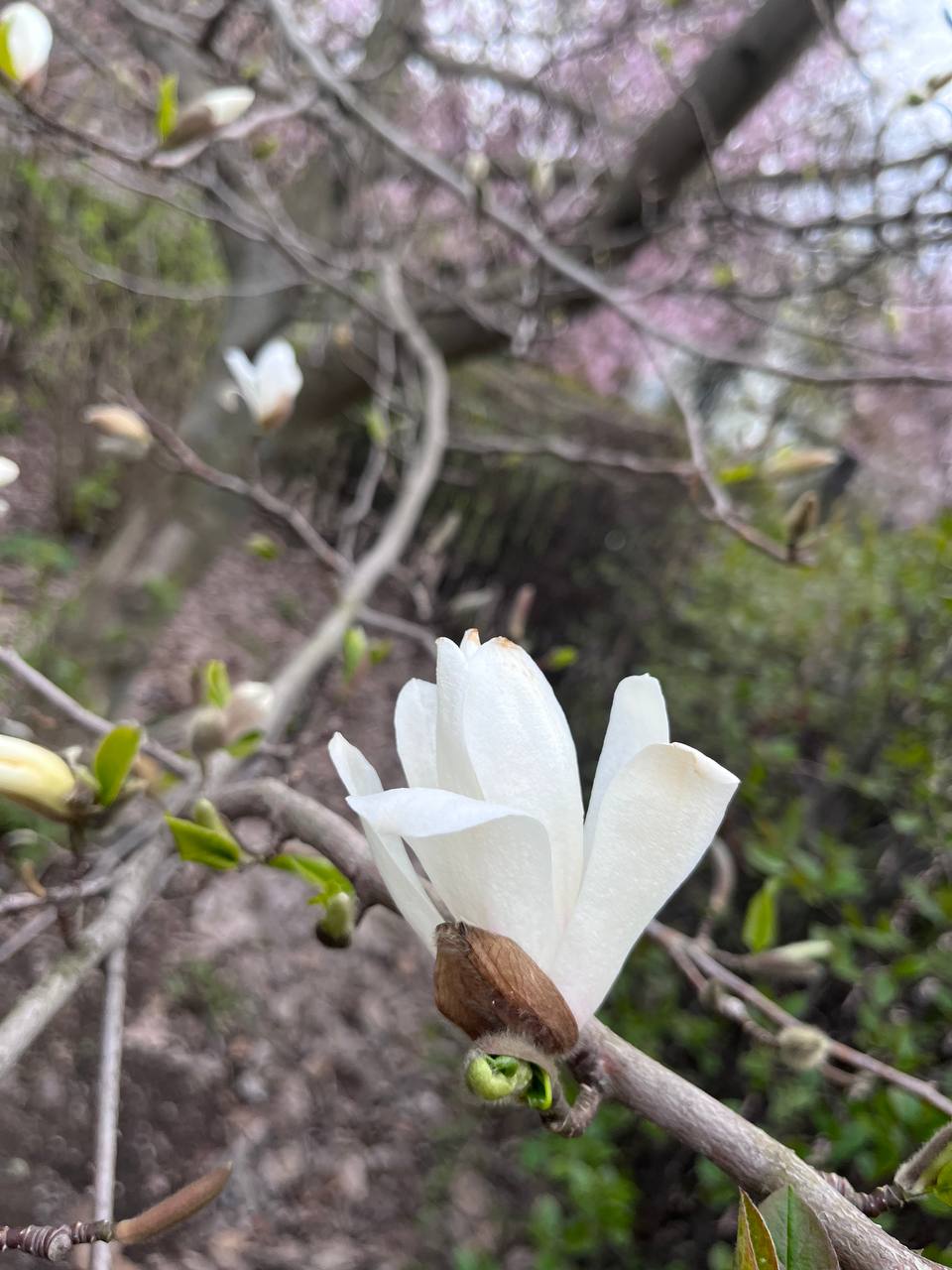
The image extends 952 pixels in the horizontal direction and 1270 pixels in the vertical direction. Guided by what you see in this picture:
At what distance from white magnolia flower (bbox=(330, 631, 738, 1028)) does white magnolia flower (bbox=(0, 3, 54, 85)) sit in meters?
0.89

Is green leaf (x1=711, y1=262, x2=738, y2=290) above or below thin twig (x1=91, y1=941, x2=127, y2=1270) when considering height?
above

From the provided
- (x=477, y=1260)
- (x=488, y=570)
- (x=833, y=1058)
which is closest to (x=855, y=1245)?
(x=833, y=1058)

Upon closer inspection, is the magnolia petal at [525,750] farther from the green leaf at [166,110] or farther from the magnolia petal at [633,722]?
the green leaf at [166,110]

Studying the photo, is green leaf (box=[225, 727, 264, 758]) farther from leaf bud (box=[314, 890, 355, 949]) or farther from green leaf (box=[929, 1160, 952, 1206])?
green leaf (box=[929, 1160, 952, 1206])

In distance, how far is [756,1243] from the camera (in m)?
0.31

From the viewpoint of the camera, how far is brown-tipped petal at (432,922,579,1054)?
351 millimetres

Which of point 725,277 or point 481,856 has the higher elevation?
point 725,277

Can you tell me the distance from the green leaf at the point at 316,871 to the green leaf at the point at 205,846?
0.03 meters

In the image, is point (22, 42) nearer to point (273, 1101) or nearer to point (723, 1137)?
point (723, 1137)

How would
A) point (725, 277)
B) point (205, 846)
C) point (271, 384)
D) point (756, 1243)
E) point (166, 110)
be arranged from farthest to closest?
point (725, 277)
point (271, 384)
point (166, 110)
point (205, 846)
point (756, 1243)

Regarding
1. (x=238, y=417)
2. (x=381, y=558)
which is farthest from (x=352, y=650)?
(x=238, y=417)

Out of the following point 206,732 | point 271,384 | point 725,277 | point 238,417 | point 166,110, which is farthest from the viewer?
point 238,417

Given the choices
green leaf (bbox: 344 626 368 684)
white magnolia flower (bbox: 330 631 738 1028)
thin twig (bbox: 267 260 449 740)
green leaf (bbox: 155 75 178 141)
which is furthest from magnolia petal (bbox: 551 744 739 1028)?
green leaf (bbox: 155 75 178 141)

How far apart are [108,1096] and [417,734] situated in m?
0.27
